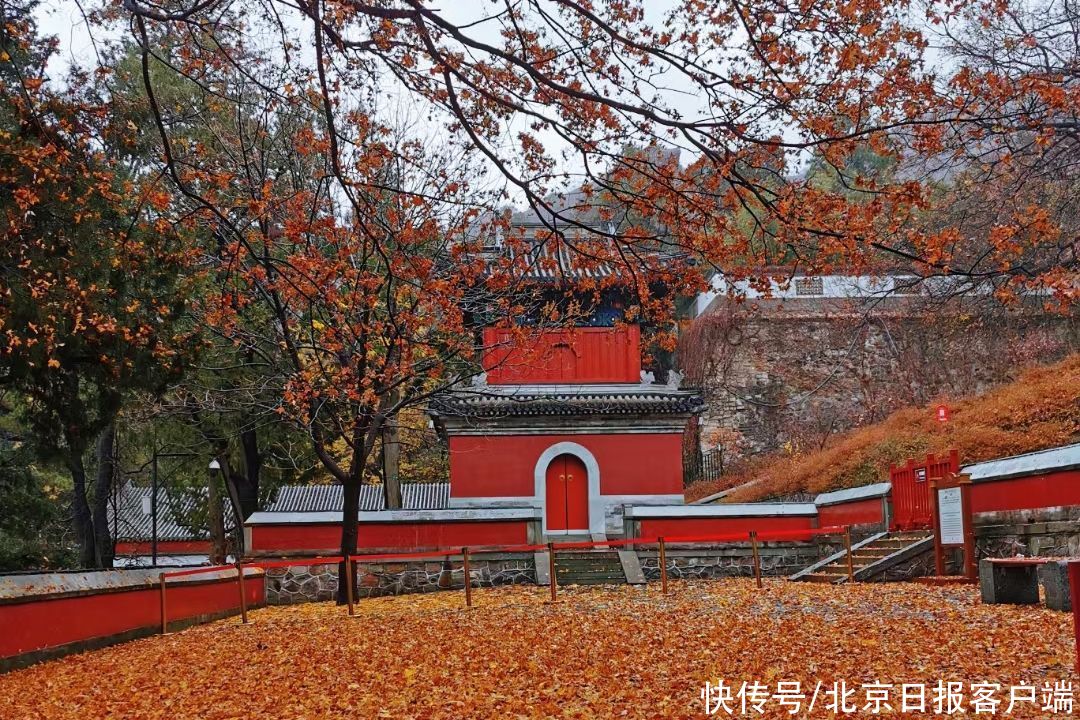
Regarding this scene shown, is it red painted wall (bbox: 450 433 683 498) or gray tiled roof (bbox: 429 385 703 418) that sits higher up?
gray tiled roof (bbox: 429 385 703 418)

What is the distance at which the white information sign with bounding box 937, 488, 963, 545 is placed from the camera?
1176cm

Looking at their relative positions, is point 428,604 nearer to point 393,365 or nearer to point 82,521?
point 393,365

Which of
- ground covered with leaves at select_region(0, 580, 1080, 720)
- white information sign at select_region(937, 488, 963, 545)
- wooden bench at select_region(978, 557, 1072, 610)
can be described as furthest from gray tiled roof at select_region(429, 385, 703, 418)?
wooden bench at select_region(978, 557, 1072, 610)

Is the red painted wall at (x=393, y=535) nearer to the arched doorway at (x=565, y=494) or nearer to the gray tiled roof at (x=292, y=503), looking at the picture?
the arched doorway at (x=565, y=494)

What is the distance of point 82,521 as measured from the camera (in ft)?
64.3

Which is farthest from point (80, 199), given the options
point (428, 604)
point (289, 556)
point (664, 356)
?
point (664, 356)

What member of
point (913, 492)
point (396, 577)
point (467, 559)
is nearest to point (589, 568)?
point (396, 577)

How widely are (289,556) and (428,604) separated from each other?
422 centimetres

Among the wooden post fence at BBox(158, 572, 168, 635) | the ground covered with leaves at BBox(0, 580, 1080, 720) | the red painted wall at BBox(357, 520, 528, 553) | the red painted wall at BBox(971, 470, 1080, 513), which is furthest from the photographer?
the red painted wall at BBox(357, 520, 528, 553)

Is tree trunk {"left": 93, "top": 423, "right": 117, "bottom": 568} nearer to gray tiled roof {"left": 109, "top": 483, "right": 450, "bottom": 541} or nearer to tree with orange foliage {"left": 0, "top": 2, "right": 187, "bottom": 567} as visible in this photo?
gray tiled roof {"left": 109, "top": 483, "right": 450, "bottom": 541}

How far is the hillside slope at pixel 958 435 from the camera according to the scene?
17.9m

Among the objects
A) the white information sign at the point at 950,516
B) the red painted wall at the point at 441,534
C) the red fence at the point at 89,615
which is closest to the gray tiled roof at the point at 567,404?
the red painted wall at the point at 441,534

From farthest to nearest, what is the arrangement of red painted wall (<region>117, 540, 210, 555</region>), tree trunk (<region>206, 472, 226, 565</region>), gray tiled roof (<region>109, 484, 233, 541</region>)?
red painted wall (<region>117, 540, 210, 555</region>) < gray tiled roof (<region>109, 484, 233, 541</region>) < tree trunk (<region>206, 472, 226, 565</region>)

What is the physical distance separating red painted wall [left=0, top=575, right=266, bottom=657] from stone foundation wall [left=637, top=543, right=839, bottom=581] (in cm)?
770
